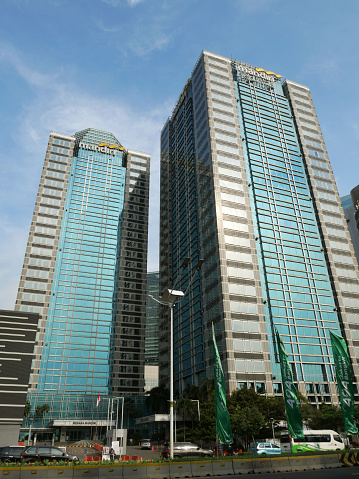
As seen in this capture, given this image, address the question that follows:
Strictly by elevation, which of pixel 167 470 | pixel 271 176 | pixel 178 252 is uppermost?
pixel 271 176

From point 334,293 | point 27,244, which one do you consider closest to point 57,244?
point 27,244

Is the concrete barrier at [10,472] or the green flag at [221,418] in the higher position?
the green flag at [221,418]

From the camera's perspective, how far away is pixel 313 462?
28.4 metres

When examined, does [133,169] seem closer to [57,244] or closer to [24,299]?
[57,244]

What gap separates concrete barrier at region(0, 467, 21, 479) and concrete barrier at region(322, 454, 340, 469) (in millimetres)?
22426

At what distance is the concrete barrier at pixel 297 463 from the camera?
2727cm

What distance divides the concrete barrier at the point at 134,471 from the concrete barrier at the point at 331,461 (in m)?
15.1

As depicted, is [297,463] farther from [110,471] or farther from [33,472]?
[33,472]

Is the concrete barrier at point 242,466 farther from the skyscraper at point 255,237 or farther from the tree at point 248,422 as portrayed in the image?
the skyscraper at point 255,237

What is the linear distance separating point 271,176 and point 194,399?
6362 cm

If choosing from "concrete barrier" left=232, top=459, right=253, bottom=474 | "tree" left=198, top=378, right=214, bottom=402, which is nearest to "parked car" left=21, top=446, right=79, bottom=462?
"concrete barrier" left=232, top=459, right=253, bottom=474

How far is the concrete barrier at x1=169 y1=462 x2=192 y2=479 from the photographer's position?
23.3m

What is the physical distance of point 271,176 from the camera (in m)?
106

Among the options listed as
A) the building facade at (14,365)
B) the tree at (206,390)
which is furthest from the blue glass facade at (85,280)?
the tree at (206,390)
